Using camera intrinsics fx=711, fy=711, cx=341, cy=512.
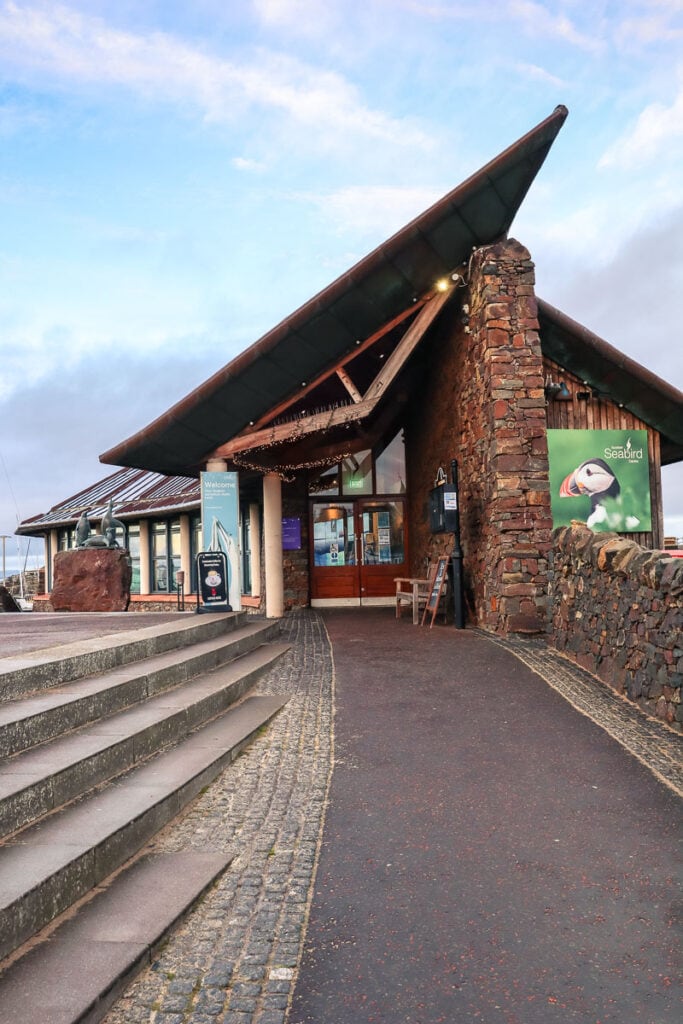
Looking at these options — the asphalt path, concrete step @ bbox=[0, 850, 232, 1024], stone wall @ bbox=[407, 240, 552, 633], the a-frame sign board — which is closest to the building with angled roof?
stone wall @ bbox=[407, 240, 552, 633]

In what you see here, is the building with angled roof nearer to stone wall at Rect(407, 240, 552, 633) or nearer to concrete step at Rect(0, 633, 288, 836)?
stone wall at Rect(407, 240, 552, 633)

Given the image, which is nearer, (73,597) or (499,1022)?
(499,1022)

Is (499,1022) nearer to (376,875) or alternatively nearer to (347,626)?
Answer: (376,875)

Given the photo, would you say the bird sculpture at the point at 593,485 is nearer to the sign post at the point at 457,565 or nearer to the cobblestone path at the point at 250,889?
the sign post at the point at 457,565

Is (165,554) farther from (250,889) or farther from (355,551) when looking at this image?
(250,889)

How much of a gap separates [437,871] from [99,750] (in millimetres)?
1805

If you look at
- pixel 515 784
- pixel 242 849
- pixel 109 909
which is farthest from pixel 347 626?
pixel 109 909

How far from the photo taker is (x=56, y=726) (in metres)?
3.89

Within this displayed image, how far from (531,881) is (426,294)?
8.88 metres

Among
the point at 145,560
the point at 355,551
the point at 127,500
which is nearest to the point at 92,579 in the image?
the point at 355,551

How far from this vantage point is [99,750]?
371 cm

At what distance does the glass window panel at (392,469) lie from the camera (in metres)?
15.9

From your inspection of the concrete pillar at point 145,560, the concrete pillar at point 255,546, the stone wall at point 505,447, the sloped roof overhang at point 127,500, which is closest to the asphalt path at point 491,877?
the stone wall at point 505,447

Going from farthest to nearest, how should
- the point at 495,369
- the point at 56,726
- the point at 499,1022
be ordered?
1. the point at 495,369
2. the point at 56,726
3. the point at 499,1022
